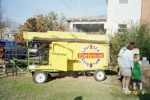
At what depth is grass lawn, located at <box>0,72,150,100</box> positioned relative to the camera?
6.87m

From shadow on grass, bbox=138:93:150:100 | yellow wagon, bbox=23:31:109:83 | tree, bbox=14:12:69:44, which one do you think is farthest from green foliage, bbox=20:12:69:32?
shadow on grass, bbox=138:93:150:100

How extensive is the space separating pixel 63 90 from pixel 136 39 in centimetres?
653

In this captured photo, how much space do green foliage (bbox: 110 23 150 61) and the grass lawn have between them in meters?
3.67

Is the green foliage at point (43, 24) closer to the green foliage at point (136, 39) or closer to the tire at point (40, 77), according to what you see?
the green foliage at point (136, 39)

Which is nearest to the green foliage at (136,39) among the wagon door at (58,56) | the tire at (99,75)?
the tire at (99,75)

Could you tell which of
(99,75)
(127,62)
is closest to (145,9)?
(99,75)

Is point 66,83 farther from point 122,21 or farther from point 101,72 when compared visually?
point 122,21

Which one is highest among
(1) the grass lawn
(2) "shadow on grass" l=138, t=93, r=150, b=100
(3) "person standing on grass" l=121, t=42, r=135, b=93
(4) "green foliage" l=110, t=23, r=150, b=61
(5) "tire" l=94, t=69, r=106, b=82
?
(4) "green foliage" l=110, t=23, r=150, b=61

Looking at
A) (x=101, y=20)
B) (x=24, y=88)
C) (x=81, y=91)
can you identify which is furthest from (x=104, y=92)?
(x=101, y=20)

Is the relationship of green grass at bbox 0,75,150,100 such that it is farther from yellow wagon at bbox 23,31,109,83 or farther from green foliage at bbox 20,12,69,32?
green foliage at bbox 20,12,69,32

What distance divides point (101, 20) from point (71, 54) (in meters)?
10.7

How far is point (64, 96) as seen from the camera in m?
6.90

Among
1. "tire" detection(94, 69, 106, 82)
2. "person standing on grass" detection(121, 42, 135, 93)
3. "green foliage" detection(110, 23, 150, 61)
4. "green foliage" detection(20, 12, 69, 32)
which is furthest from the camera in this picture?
"green foliage" detection(20, 12, 69, 32)

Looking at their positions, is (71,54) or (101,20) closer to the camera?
(71,54)
